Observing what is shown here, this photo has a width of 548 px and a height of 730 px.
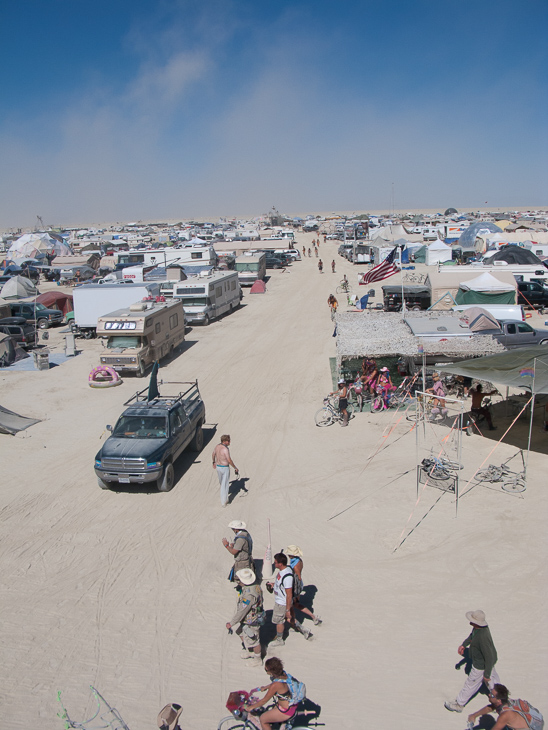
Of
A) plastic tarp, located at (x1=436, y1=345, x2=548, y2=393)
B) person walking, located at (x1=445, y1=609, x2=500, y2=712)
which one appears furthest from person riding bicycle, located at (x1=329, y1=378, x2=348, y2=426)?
person walking, located at (x1=445, y1=609, x2=500, y2=712)

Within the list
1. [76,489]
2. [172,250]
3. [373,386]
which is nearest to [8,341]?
[76,489]

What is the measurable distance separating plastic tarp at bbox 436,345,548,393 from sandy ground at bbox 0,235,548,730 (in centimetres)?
177

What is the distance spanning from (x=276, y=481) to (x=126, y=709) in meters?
5.94

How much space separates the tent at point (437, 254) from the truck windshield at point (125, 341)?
33549 millimetres

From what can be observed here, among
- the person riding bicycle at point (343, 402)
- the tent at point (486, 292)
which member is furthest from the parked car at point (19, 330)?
the tent at point (486, 292)

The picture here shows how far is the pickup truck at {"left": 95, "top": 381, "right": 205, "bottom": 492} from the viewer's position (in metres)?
10.5

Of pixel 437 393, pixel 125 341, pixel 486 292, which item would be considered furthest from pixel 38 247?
pixel 437 393

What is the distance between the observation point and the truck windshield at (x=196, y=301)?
28.9 m

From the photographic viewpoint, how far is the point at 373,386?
1563 cm

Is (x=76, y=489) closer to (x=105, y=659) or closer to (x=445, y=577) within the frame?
(x=105, y=659)

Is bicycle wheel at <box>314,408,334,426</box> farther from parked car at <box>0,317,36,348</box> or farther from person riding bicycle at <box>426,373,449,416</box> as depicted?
parked car at <box>0,317,36,348</box>

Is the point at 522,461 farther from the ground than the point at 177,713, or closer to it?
closer to it

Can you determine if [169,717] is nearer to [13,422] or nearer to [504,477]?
[504,477]

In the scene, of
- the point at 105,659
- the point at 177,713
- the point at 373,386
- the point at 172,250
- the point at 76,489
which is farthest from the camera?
the point at 172,250
